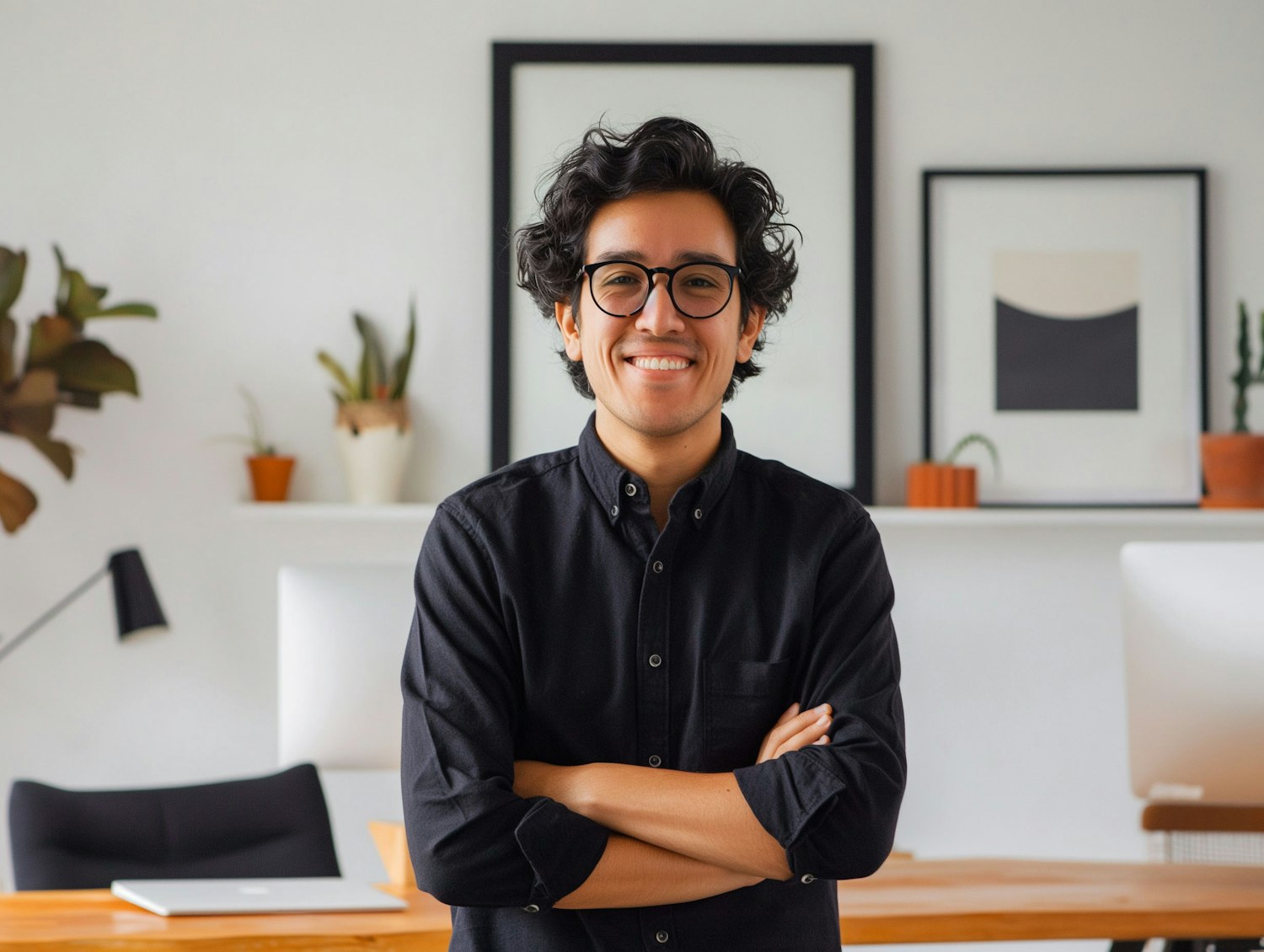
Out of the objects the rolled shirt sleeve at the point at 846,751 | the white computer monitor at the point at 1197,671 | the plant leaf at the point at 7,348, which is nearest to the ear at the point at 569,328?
the rolled shirt sleeve at the point at 846,751

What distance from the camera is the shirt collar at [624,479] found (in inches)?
54.6

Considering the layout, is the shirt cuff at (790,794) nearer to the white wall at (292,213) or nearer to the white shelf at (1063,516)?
the white shelf at (1063,516)

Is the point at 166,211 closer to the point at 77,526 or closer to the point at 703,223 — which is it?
the point at 77,526

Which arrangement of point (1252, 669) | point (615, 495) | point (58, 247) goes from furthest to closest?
point (58, 247), point (1252, 669), point (615, 495)

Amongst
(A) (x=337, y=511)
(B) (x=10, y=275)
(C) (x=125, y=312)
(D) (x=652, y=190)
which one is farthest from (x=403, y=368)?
(D) (x=652, y=190)

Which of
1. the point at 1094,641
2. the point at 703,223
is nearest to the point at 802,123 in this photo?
the point at 1094,641

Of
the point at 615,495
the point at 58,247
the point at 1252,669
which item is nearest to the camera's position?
the point at 615,495

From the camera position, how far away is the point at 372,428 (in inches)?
119

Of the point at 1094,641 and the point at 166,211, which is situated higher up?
the point at 166,211

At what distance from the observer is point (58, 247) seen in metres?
3.11

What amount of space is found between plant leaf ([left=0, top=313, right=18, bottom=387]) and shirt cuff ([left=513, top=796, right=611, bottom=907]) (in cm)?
214

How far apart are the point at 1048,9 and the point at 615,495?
2424mm

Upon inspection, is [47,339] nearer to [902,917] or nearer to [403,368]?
[403,368]

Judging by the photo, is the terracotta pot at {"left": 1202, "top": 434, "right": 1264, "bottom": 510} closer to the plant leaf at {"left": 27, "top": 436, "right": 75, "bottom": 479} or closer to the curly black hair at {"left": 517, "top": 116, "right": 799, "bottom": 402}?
the curly black hair at {"left": 517, "top": 116, "right": 799, "bottom": 402}
